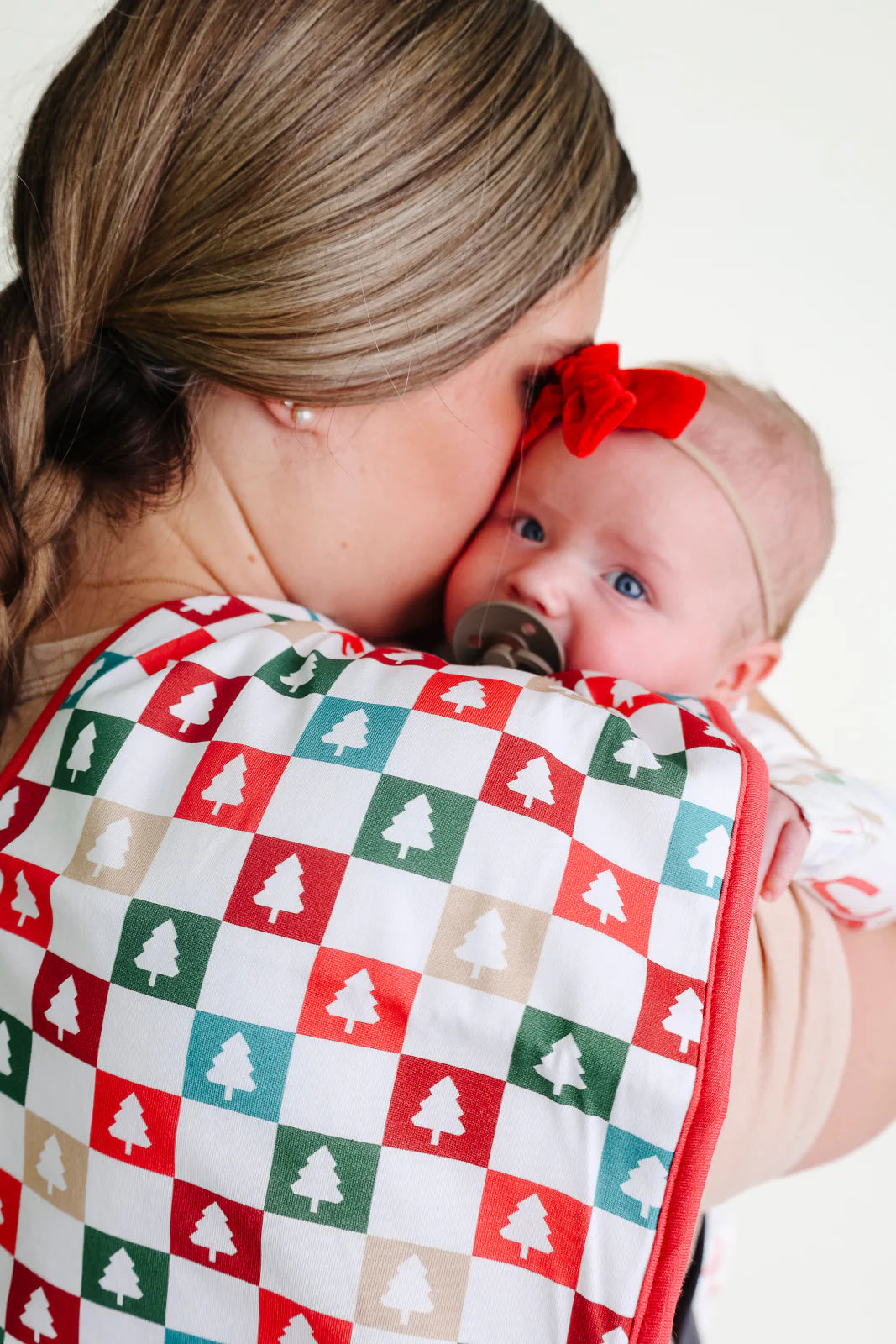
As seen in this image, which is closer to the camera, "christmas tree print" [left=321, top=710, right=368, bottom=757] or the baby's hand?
"christmas tree print" [left=321, top=710, right=368, bottom=757]

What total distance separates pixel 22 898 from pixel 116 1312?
0.92 ft

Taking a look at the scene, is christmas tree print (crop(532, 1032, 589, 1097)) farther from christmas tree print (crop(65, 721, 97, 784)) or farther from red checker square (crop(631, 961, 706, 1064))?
christmas tree print (crop(65, 721, 97, 784))

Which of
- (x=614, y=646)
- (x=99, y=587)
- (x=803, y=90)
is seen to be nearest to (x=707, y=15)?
(x=803, y=90)

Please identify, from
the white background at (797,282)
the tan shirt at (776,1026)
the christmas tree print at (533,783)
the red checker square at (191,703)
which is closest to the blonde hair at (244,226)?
the tan shirt at (776,1026)

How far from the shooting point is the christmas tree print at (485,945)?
2.05 feet

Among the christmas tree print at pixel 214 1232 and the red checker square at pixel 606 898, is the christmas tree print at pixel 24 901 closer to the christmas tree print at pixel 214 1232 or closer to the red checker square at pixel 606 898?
the christmas tree print at pixel 214 1232

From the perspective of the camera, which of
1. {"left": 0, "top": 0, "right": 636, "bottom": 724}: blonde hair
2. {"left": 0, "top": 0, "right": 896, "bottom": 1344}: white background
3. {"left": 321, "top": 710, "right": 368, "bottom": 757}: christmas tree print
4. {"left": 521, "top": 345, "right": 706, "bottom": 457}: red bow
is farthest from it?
{"left": 0, "top": 0, "right": 896, "bottom": 1344}: white background

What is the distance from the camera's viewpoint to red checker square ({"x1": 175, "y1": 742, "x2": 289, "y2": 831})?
685 mm

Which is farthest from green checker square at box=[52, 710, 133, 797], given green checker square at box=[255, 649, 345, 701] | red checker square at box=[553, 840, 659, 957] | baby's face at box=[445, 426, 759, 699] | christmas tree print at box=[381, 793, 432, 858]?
baby's face at box=[445, 426, 759, 699]

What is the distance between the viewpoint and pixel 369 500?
3.20 ft

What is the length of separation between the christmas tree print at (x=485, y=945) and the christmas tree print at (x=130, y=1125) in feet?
0.75

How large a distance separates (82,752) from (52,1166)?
0.28 metres

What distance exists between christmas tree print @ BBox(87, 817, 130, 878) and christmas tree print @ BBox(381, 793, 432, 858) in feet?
0.58

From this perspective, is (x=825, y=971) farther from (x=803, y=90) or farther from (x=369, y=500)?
(x=803, y=90)
